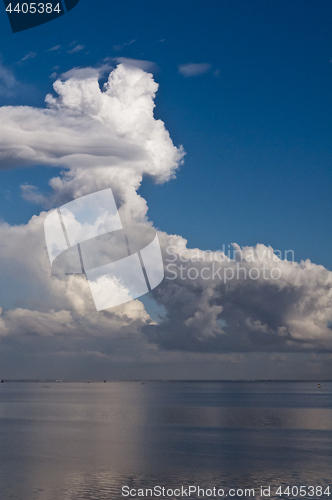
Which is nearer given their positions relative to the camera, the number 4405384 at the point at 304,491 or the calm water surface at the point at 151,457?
the number 4405384 at the point at 304,491

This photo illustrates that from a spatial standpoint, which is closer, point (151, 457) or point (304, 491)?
point (304, 491)

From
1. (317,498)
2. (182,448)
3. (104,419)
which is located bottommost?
(317,498)

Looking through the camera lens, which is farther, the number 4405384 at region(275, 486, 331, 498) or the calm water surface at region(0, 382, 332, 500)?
the calm water surface at region(0, 382, 332, 500)

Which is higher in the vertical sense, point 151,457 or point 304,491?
point 151,457

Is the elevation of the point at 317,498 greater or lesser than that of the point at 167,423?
lesser

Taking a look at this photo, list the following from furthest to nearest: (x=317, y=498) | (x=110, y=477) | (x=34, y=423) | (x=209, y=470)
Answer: (x=34, y=423)
(x=209, y=470)
(x=110, y=477)
(x=317, y=498)

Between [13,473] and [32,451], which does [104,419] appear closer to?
[32,451]

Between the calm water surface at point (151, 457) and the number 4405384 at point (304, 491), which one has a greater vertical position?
the calm water surface at point (151, 457)

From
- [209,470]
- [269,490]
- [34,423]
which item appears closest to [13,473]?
[209,470]

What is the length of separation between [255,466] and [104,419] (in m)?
49.0

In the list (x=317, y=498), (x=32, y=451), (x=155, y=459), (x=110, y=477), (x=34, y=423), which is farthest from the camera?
(x=34, y=423)

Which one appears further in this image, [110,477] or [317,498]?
[110,477]

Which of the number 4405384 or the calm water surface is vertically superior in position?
the calm water surface

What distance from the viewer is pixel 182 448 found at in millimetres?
51562
